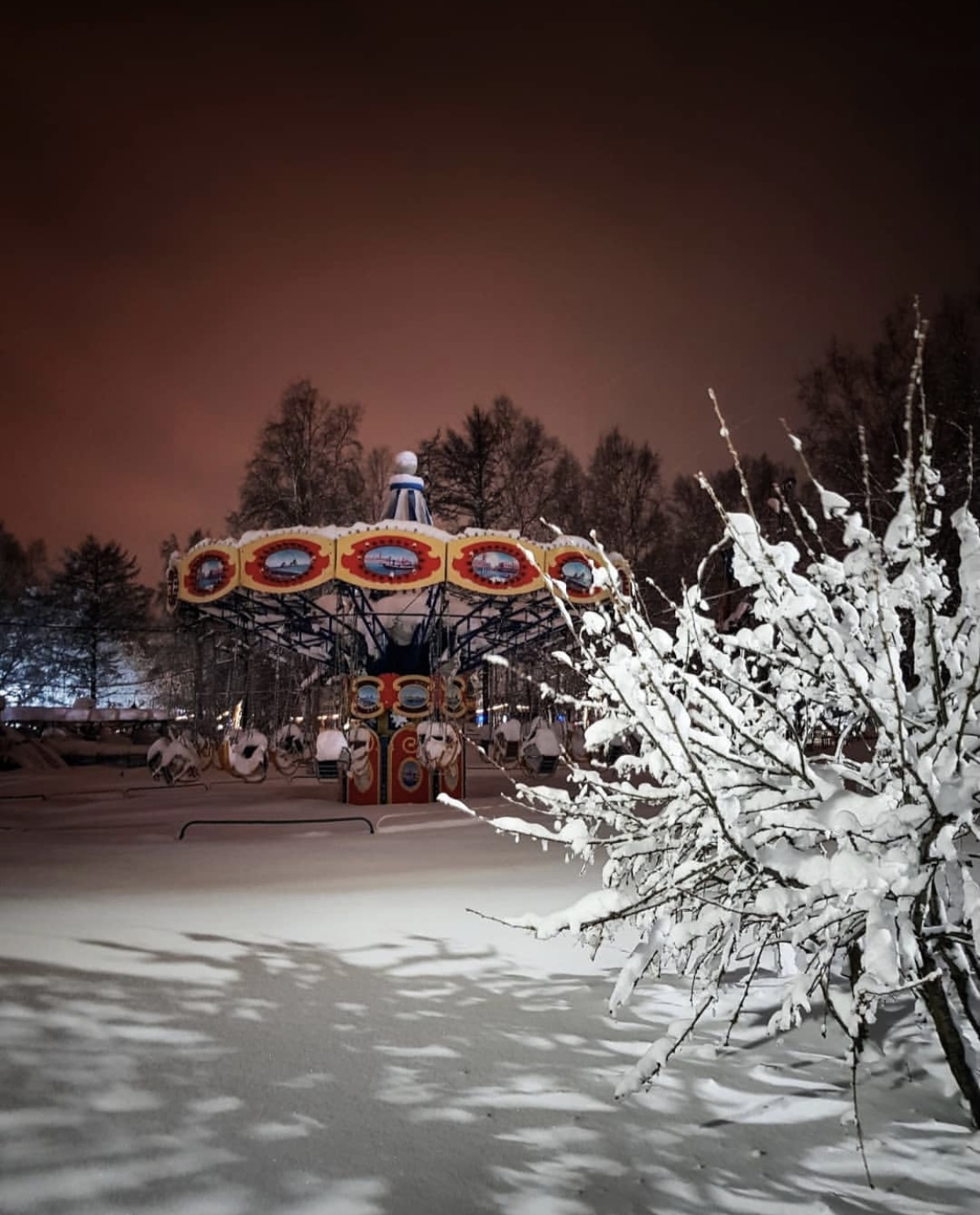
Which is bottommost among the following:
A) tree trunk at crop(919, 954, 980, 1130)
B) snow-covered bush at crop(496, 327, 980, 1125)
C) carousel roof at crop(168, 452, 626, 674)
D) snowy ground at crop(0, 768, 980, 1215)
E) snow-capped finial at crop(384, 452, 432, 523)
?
snowy ground at crop(0, 768, 980, 1215)

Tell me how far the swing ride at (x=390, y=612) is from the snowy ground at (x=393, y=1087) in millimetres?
7465

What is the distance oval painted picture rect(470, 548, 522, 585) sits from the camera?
13422 millimetres

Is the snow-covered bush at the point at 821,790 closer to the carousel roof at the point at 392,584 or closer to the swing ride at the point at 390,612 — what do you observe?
the carousel roof at the point at 392,584

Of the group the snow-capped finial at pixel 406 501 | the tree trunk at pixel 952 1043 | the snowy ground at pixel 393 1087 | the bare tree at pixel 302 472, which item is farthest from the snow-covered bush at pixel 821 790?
the bare tree at pixel 302 472

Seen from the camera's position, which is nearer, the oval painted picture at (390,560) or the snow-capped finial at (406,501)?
the oval painted picture at (390,560)

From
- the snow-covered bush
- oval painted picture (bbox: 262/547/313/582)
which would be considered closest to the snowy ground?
the snow-covered bush

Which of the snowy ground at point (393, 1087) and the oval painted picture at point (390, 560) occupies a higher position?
the oval painted picture at point (390, 560)

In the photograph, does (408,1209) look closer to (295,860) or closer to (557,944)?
(557,944)

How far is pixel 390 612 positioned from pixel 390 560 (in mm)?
2989

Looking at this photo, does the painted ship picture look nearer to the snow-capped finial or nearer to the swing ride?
the swing ride

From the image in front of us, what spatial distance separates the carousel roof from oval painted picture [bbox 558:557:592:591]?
23mm

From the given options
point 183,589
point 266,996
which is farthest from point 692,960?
point 183,589

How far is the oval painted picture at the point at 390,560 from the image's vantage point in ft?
43.5

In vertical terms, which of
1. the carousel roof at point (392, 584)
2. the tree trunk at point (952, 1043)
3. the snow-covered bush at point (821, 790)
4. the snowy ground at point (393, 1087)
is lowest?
the snowy ground at point (393, 1087)
